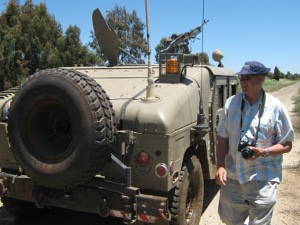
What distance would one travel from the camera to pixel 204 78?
5070mm

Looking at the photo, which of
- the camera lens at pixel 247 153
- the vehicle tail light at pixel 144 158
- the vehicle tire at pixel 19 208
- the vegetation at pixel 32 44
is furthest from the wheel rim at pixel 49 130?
the vegetation at pixel 32 44

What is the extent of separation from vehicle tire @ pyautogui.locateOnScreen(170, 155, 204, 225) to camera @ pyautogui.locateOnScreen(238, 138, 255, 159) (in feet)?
3.74

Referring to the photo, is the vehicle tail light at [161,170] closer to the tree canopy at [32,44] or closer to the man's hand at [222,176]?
the man's hand at [222,176]

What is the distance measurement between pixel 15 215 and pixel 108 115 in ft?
→ 7.95

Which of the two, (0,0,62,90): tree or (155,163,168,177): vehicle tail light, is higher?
(0,0,62,90): tree

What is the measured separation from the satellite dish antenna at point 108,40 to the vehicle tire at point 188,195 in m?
2.28

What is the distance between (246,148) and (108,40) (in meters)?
3.66

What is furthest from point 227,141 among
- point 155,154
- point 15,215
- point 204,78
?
point 15,215

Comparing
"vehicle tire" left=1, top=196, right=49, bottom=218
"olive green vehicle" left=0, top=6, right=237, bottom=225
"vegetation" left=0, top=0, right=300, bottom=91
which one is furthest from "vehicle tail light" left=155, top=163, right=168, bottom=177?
"vegetation" left=0, top=0, right=300, bottom=91

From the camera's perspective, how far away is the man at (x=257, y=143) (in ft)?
10.1

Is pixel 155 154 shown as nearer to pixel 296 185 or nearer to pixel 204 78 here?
pixel 204 78

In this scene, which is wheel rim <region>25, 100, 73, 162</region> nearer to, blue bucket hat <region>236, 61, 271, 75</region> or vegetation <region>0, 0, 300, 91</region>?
blue bucket hat <region>236, 61, 271, 75</region>

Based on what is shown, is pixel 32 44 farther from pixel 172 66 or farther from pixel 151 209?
pixel 151 209

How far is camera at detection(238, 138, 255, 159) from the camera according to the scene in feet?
9.76
